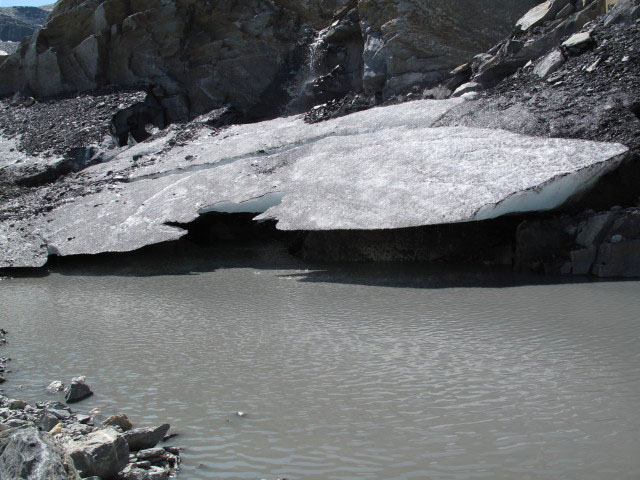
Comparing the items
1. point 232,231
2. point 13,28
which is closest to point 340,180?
point 232,231

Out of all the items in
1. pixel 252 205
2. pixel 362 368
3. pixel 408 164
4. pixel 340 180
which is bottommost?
pixel 362 368

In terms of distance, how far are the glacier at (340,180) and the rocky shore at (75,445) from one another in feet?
10.6

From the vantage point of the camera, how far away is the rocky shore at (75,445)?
6.15 ft

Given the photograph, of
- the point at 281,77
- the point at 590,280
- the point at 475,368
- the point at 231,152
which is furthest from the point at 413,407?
the point at 281,77

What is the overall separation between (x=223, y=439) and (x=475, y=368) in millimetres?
1454

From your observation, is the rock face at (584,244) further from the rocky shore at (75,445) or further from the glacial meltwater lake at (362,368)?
the rocky shore at (75,445)

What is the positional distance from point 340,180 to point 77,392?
3931 mm

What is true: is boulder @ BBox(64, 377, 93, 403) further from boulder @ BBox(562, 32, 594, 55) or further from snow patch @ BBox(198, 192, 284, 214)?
boulder @ BBox(562, 32, 594, 55)

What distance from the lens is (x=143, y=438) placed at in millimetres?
2615

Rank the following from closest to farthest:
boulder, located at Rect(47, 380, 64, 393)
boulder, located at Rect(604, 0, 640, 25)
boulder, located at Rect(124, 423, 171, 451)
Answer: boulder, located at Rect(124, 423, 171, 451)
boulder, located at Rect(47, 380, 64, 393)
boulder, located at Rect(604, 0, 640, 25)

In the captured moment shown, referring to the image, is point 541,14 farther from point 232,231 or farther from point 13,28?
point 13,28

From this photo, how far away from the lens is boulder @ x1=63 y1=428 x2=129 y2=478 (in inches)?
89.1

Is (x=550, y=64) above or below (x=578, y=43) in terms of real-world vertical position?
below

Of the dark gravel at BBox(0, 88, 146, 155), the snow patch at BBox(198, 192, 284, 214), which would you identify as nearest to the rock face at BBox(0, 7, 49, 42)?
the dark gravel at BBox(0, 88, 146, 155)
